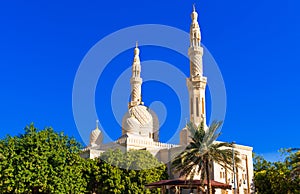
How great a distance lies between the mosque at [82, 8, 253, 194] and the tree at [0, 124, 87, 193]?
8450 mm

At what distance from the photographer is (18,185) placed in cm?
3397

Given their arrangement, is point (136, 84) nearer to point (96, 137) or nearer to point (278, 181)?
point (96, 137)

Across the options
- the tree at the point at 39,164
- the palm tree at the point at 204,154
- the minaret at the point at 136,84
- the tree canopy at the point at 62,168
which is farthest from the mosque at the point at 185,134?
the palm tree at the point at 204,154

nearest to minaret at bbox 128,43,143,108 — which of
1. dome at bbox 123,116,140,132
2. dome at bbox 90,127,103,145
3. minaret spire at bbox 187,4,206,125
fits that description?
dome at bbox 90,127,103,145

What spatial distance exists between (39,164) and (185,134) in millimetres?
20101

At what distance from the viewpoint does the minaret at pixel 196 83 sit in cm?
5088

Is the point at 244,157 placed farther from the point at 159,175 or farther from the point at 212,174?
the point at 159,175

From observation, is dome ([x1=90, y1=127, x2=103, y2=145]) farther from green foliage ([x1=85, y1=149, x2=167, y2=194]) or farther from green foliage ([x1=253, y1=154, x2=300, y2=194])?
green foliage ([x1=253, y1=154, x2=300, y2=194])

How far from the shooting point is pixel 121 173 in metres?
40.1

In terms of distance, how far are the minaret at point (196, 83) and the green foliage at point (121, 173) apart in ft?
37.7

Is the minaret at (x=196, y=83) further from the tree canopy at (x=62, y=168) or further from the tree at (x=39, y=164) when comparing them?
the tree at (x=39, y=164)

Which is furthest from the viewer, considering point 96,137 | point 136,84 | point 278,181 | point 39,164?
point 136,84

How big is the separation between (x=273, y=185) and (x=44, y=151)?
88.8 ft

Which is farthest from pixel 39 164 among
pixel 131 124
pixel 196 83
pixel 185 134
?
pixel 196 83
